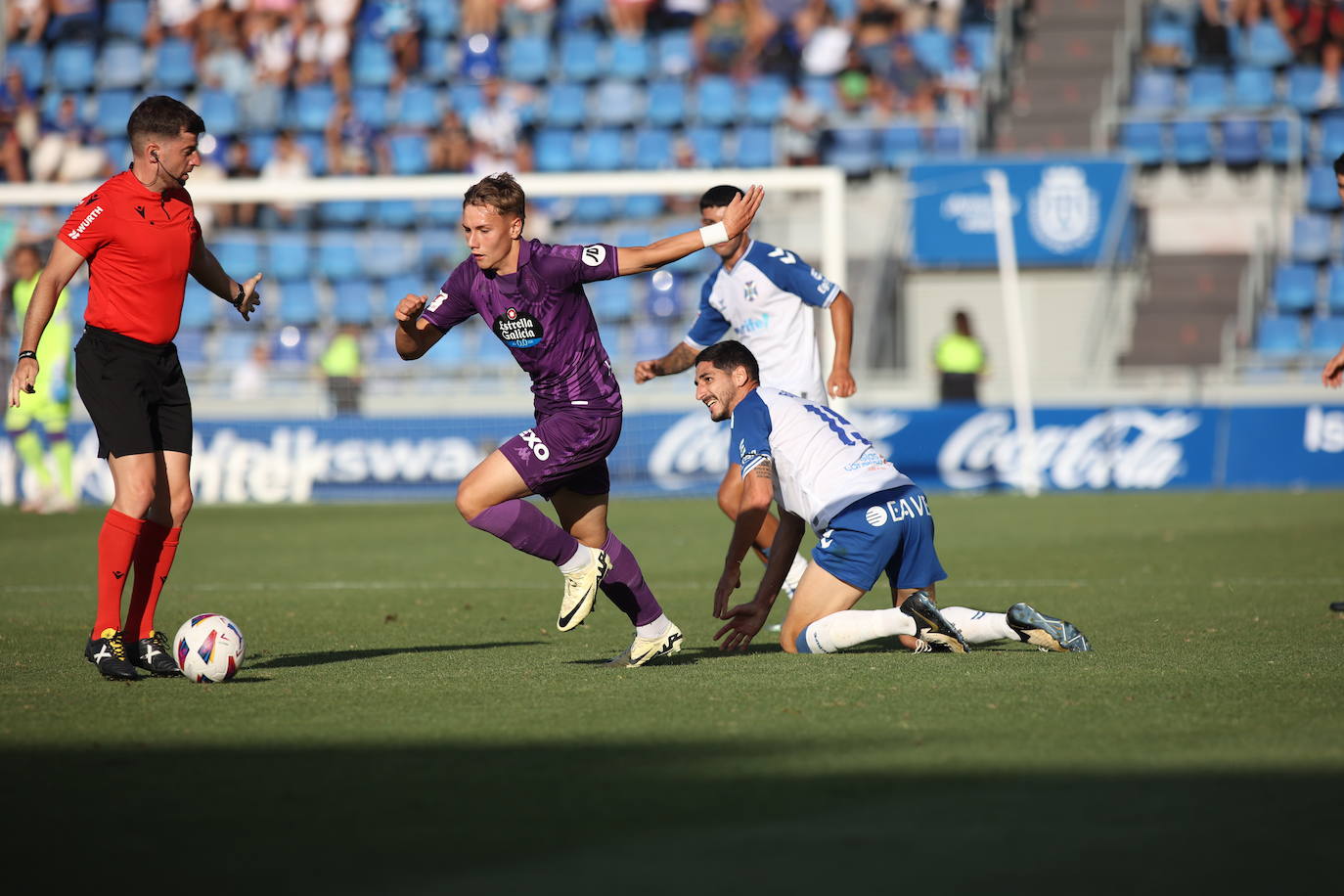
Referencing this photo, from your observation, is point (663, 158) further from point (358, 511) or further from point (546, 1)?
point (358, 511)

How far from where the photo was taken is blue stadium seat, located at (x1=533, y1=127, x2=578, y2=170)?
24312 mm

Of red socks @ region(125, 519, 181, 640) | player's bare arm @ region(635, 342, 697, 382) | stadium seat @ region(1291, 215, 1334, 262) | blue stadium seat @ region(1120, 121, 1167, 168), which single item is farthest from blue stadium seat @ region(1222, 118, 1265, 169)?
red socks @ region(125, 519, 181, 640)

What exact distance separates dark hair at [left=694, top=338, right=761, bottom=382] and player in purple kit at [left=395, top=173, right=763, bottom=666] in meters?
0.49

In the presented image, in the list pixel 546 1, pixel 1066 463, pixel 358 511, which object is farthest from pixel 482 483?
pixel 546 1

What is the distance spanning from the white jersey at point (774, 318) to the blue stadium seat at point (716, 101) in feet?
51.1

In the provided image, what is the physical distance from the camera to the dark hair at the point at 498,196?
21.4 feet

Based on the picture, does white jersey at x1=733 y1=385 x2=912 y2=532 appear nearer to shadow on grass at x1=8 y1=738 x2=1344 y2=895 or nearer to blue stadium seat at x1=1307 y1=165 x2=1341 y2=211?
shadow on grass at x1=8 y1=738 x2=1344 y2=895

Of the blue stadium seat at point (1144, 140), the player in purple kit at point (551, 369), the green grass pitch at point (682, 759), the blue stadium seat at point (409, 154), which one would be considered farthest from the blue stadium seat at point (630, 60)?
the player in purple kit at point (551, 369)

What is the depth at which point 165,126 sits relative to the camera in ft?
21.5

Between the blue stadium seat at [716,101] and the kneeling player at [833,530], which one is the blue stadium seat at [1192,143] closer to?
the blue stadium seat at [716,101]

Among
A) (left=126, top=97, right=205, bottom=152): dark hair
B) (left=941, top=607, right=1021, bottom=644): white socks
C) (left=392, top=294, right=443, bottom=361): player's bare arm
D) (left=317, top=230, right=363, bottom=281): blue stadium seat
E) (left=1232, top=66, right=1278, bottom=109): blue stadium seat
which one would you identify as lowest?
(left=941, top=607, right=1021, bottom=644): white socks

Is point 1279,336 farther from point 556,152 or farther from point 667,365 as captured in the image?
point 667,365

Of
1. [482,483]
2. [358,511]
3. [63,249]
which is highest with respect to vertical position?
[63,249]

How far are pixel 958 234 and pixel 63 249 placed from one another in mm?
16733
